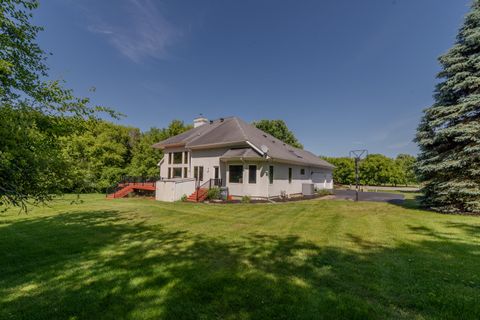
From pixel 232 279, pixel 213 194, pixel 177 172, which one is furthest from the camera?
pixel 177 172

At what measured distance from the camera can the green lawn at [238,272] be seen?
294 cm

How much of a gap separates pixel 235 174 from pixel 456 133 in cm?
1233

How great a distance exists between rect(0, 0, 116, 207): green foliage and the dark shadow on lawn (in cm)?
153

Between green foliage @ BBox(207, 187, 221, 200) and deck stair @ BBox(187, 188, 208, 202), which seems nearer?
deck stair @ BBox(187, 188, 208, 202)

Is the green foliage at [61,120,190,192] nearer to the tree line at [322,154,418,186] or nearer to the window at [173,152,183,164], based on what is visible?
the window at [173,152,183,164]

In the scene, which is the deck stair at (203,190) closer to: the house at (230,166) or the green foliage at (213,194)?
the house at (230,166)

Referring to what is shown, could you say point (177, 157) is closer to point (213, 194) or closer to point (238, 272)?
point (213, 194)

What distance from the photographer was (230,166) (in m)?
16.3

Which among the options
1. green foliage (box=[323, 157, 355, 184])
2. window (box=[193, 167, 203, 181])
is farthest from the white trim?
green foliage (box=[323, 157, 355, 184])

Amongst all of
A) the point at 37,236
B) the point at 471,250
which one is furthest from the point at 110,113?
the point at 471,250

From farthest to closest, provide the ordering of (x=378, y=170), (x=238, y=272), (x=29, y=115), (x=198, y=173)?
(x=378, y=170), (x=198, y=173), (x=238, y=272), (x=29, y=115)

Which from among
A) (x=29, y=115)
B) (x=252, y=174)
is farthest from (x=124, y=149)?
(x=29, y=115)

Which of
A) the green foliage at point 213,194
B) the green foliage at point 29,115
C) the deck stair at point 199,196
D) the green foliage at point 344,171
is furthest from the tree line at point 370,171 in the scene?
the green foliage at point 29,115

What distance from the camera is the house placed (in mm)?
15477
